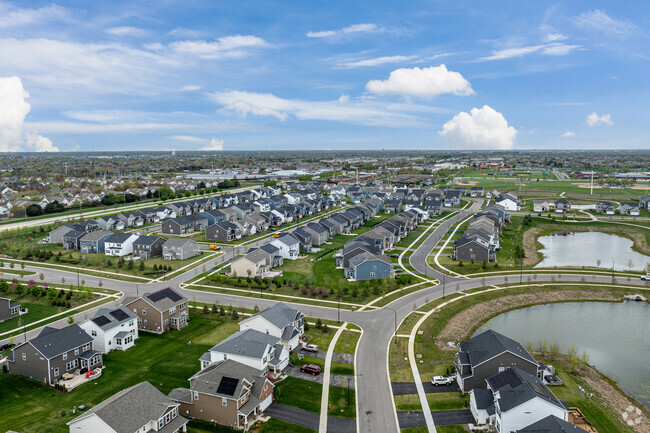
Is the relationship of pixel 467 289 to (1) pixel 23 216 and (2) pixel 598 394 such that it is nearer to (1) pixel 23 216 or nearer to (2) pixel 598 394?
(2) pixel 598 394

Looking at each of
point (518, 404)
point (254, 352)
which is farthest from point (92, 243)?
point (518, 404)

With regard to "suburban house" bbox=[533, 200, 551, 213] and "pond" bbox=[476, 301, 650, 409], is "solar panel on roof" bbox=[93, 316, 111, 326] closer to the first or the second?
"pond" bbox=[476, 301, 650, 409]

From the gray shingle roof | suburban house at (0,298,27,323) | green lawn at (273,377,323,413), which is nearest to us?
green lawn at (273,377,323,413)

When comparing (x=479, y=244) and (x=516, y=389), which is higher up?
(x=479, y=244)

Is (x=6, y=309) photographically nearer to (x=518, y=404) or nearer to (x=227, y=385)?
(x=227, y=385)

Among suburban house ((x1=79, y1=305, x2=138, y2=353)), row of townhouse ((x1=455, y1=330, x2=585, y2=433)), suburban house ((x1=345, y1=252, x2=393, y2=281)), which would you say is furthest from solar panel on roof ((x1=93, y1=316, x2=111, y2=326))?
suburban house ((x1=345, y1=252, x2=393, y2=281))

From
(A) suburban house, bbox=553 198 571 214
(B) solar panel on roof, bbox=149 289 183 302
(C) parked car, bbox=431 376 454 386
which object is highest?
(A) suburban house, bbox=553 198 571 214

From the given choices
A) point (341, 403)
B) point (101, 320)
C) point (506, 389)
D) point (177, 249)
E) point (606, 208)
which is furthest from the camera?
point (606, 208)
